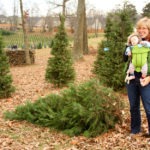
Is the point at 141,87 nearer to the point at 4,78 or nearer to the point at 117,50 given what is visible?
the point at 117,50

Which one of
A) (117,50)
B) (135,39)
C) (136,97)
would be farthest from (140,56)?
(117,50)

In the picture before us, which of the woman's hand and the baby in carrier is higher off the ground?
the baby in carrier

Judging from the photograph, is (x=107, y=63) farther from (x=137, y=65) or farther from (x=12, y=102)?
(x=137, y=65)

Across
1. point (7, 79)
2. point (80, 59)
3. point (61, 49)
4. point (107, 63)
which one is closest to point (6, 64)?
point (7, 79)

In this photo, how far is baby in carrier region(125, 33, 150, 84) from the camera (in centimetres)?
502

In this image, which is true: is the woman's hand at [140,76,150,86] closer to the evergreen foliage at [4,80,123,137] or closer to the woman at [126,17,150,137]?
the woman at [126,17,150,137]

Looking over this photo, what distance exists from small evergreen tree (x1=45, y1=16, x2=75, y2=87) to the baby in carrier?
7.03 m

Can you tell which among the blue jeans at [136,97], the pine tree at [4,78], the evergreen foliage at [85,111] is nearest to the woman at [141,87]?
the blue jeans at [136,97]

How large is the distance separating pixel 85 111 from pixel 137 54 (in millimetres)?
1609

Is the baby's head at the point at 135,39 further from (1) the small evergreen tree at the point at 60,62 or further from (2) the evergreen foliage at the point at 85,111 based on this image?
(1) the small evergreen tree at the point at 60,62

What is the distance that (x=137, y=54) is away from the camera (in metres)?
5.08

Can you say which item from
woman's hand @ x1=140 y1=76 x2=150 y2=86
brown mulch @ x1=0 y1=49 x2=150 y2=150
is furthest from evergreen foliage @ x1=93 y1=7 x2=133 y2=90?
woman's hand @ x1=140 y1=76 x2=150 y2=86

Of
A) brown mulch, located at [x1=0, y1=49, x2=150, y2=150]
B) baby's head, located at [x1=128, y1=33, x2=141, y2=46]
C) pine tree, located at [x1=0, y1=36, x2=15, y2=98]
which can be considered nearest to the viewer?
baby's head, located at [x1=128, y1=33, x2=141, y2=46]

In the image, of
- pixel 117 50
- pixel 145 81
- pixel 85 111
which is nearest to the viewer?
pixel 145 81
